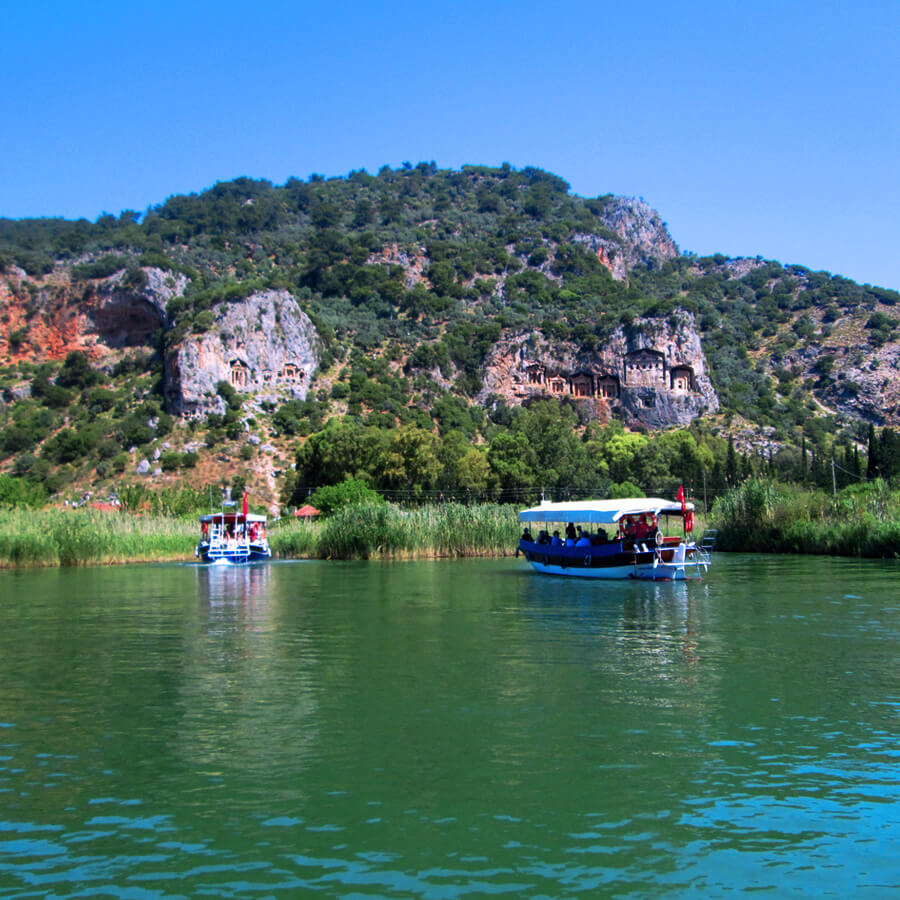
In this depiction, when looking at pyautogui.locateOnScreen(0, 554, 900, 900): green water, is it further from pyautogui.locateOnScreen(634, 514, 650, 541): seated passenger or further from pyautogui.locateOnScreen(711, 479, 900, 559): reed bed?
pyautogui.locateOnScreen(711, 479, 900, 559): reed bed

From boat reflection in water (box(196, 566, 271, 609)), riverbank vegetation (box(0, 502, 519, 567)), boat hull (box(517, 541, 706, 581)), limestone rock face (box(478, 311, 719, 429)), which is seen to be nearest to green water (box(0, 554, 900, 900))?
boat reflection in water (box(196, 566, 271, 609))

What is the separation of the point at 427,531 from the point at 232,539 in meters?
11.5

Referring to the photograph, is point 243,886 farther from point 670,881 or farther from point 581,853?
point 670,881

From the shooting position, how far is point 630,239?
182875mm

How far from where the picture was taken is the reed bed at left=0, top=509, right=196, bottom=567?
137 ft

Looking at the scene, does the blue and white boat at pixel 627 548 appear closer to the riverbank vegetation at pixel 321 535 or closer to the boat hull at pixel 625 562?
the boat hull at pixel 625 562

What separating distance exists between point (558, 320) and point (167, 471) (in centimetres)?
6448

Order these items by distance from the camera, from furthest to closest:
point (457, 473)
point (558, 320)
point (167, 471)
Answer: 1. point (558, 320)
2. point (167, 471)
3. point (457, 473)

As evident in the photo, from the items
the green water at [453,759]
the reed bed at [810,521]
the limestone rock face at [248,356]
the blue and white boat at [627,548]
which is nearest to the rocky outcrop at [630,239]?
the limestone rock face at [248,356]

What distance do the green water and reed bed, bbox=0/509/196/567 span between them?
22959mm

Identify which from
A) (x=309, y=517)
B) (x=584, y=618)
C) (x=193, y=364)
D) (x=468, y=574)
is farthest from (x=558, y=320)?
(x=584, y=618)

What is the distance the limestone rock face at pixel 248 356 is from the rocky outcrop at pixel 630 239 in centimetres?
6940

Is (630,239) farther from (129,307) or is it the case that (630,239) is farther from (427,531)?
(427,531)

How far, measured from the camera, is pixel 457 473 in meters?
72.4
